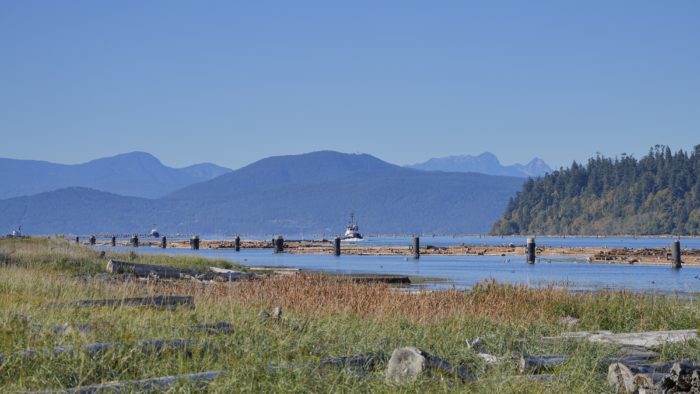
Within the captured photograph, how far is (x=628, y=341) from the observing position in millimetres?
17172

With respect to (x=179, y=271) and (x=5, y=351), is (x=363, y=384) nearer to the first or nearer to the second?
(x=5, y=351)

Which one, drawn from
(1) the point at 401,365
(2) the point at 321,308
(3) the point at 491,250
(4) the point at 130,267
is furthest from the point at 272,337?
(3) the point at 491,250

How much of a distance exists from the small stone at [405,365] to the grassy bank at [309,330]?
204 mm

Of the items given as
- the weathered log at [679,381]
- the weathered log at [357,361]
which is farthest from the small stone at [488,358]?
the weathered log at [679,381]

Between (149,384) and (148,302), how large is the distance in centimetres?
902

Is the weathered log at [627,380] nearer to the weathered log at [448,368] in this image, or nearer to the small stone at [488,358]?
the small stone at [488,358]

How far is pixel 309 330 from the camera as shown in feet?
52.0

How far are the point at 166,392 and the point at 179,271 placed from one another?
27041 mm

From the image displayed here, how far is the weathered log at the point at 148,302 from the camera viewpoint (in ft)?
62.4

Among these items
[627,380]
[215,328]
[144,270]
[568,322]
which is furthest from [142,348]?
[144,270]

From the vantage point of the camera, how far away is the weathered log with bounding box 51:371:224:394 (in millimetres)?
10938

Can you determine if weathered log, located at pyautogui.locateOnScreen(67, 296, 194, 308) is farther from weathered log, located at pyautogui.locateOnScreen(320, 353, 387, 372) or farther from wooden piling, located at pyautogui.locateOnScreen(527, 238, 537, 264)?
wooden piling, located at pyautogui.locateOnScreen(527, 238, 537, 264)

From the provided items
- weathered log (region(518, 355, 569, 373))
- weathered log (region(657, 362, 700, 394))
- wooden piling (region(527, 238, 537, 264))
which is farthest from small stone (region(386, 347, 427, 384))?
wooden piling (region(527, 238, 537, 264))

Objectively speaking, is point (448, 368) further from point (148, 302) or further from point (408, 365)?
point (148, 302)
